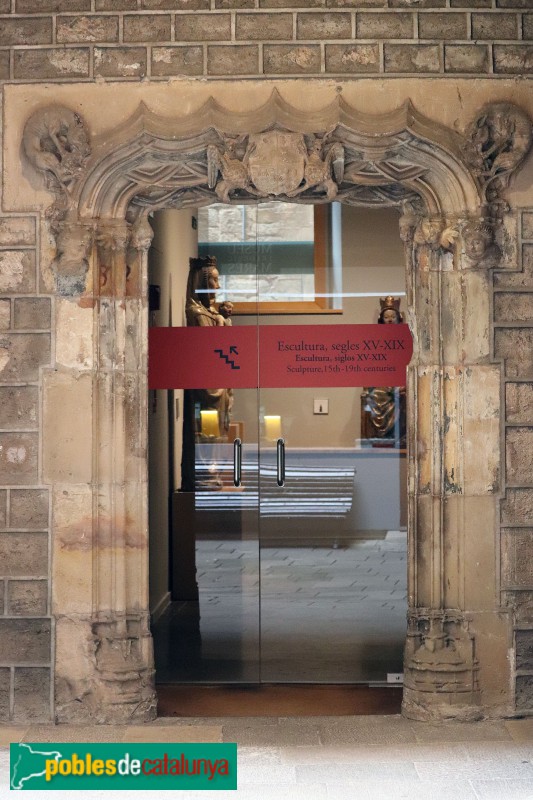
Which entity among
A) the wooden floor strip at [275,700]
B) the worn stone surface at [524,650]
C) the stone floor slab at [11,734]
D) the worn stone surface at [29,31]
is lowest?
the stone floor slab at [11,734]

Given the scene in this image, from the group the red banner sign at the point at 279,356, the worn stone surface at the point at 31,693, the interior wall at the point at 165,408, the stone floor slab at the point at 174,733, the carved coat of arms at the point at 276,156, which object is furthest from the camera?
the interior wall at the point at 165,408

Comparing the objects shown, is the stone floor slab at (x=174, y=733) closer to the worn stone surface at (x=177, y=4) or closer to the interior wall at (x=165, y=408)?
the interior wall at (x=165, y=408)

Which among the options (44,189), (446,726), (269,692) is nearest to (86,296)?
(44,189)

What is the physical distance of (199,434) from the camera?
680cm

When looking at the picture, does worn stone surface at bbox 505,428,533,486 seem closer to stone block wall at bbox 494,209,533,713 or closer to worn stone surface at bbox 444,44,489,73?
stone block wall at bbox 494,209,533,713

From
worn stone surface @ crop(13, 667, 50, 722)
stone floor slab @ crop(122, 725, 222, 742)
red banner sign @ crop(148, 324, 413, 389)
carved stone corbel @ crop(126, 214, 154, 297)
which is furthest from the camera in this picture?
red banner sign @ crop(148, 324, 413, 389)

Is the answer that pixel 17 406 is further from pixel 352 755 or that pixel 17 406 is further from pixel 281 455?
pixel 352 755

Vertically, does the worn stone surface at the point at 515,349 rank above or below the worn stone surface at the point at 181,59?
below

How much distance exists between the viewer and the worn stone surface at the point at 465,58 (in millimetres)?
6008

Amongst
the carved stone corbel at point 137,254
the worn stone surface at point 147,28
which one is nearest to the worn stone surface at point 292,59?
the worn stone surface at point 147,28

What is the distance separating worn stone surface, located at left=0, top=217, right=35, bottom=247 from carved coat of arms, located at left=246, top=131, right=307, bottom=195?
45.1 inches

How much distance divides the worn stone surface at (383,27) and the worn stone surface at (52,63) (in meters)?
1.38

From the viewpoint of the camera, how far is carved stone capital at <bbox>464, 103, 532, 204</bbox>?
5.92 meters

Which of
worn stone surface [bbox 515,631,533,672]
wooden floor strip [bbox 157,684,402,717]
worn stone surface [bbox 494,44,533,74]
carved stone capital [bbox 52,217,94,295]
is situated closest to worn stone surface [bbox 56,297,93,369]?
carved stone capital [bbox 52,217,94,295]
